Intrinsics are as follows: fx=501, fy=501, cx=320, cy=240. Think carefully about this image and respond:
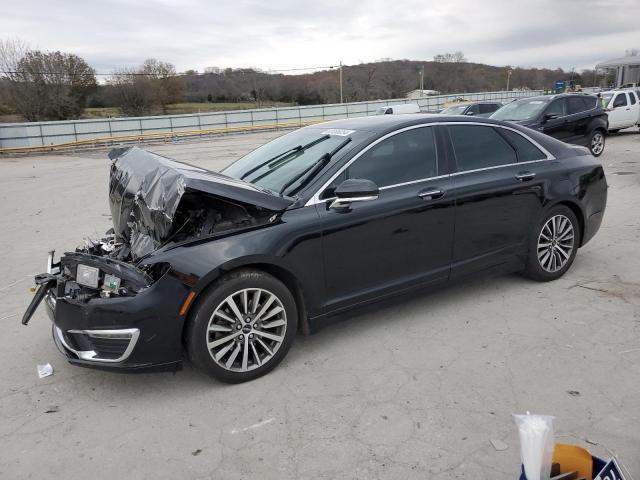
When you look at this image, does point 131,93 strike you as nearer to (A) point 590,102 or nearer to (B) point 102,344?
(A) point 590,102

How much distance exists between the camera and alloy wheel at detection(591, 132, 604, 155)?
44.4 ft

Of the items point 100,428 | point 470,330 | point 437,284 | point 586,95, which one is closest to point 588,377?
point 470,330

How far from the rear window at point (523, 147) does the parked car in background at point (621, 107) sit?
15985 mm

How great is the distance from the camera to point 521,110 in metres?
12.9

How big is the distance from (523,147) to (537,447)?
3.57 m

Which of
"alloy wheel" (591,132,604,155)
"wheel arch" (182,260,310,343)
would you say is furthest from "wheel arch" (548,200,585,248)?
"alloy wheel" (591,132,604,155)

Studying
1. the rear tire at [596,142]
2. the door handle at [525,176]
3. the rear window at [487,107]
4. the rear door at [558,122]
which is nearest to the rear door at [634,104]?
the rear window at [487,107]

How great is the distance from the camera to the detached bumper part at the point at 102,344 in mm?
3020

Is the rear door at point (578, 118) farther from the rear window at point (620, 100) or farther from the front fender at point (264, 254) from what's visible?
the front fender at point (264, 254)

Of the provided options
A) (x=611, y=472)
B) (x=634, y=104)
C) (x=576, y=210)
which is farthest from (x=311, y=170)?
(x=634, y=104)

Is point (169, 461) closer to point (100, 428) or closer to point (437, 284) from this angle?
point (100, 428)

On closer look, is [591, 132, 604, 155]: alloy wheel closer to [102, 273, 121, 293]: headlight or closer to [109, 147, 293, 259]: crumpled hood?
[109, 147, 293, 259]: crumpled hood

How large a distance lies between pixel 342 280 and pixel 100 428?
180 centimetres

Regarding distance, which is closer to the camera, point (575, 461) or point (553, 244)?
point (575, 461)
